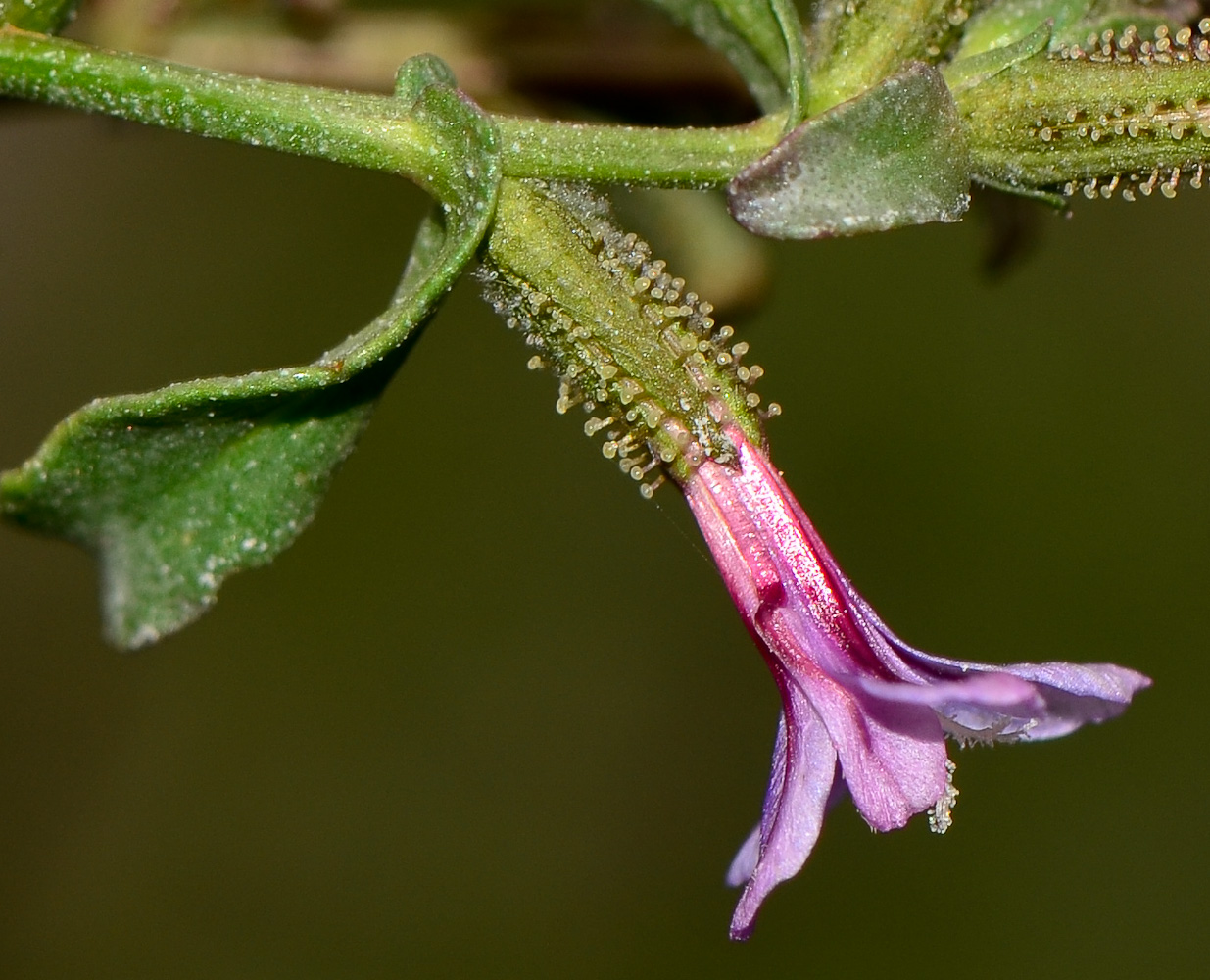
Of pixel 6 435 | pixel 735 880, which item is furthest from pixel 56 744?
pixel 735 880

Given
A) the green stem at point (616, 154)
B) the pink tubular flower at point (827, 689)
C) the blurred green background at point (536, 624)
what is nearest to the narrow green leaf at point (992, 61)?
the green stem at point (616, 154)

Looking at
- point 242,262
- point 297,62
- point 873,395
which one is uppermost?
point 242,262

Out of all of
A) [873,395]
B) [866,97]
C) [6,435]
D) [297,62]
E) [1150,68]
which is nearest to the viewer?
[866,97]

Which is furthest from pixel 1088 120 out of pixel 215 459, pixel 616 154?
pixel 215 459

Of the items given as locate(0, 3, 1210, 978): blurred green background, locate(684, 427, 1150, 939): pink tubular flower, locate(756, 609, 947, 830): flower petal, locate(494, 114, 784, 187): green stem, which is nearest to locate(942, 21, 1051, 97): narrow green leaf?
locate(494, 114, 784, 187): green stem

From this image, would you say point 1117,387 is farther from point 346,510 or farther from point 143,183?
point 143,183

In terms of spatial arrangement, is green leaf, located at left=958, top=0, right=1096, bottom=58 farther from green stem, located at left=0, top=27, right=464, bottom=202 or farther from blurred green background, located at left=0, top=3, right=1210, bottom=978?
blurred green background, located at left=0, top=3, right=1210, bottom=978
